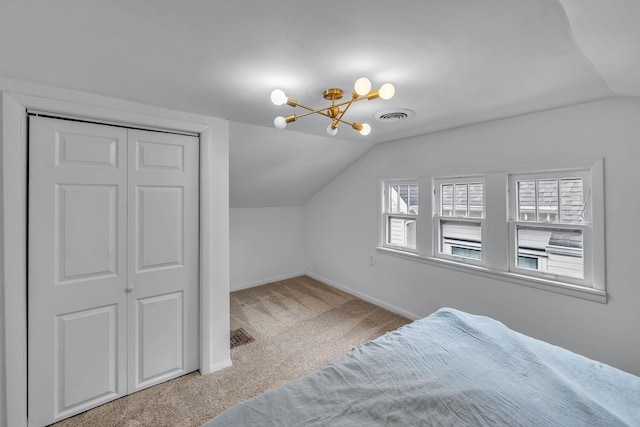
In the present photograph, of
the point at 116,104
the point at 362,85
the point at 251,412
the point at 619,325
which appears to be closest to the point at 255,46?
the point at 362,85

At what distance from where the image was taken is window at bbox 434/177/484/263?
2.85 m

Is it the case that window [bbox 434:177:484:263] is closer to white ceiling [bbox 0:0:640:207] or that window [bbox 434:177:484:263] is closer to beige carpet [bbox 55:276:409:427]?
white ceiling [bbox 0:0:640:207]

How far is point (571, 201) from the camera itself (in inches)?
88.8

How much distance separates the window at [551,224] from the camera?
2.20 m

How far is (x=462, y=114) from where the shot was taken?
2.42 meters

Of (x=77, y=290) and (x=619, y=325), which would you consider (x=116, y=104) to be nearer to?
(x=77, y=290)

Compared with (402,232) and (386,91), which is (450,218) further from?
(386,91)

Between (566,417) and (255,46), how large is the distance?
2.11 metres

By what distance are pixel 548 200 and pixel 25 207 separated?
402 cm

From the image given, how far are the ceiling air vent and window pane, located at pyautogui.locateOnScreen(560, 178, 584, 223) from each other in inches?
57.1

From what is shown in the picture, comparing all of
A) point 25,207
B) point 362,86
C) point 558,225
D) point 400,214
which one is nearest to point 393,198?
point 400,214

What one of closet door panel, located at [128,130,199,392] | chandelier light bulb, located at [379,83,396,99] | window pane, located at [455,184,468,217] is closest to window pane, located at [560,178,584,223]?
window pane, located at [455,184,468,217]

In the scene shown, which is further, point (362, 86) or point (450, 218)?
point (450, 218)

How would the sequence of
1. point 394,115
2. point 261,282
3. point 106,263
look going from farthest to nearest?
1. point 261,282
2. point 394,115
3. point 106,263
